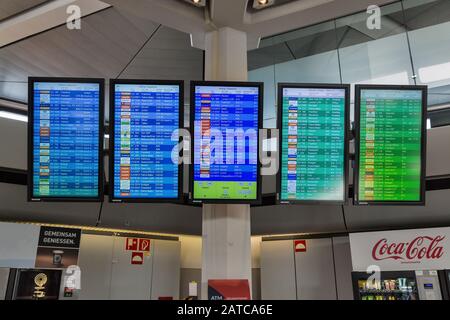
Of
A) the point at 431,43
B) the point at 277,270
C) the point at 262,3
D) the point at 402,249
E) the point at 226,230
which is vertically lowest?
the point at 277,270

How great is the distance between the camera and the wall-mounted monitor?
2.87m

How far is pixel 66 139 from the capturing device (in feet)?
9.69

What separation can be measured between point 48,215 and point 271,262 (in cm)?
338

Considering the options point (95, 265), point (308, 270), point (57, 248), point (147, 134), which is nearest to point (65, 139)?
point (147, 134)

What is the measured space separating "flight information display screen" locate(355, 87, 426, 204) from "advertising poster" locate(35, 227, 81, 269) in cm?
416

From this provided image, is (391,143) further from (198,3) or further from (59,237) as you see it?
(59,237)

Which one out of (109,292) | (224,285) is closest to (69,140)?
(224,285)

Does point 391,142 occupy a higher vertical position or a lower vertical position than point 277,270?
higher

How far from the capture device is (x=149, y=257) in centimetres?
668

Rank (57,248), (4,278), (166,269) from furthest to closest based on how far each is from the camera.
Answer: (166,269) → (57,248) → (4,278)

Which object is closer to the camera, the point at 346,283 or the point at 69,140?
the point at 69,140

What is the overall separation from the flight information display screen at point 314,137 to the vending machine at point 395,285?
292 cm
